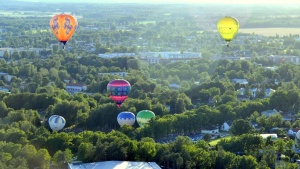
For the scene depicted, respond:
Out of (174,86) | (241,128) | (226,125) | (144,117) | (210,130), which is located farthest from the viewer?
(174,86)

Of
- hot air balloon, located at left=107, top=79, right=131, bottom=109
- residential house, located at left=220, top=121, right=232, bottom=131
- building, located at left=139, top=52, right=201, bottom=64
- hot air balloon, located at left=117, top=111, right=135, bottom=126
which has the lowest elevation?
building, located at left=139, top=52, right=201, bottom=64

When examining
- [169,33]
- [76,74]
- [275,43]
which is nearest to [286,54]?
[275,43]

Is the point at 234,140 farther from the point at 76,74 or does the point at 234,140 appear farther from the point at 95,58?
the point at 95,58

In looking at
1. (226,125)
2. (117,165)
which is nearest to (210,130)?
(226,125)

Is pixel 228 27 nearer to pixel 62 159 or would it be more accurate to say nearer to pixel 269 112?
pixel 269 112

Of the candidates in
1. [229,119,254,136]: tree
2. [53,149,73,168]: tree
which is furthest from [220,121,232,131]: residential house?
[53,149,73,168]: tree

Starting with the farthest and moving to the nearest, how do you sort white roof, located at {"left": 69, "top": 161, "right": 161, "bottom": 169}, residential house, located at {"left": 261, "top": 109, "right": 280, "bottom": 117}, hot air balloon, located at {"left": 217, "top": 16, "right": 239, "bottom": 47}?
hot air balloon, located at {"left": 217, "top": 16, "right": 239, "bottom": 47}
residential house, located at {"left": 261, "top": 109, "right": 280, "bottom": 117}
white roof, located at {"left": 69, "top": 161, "right": 161, "bottom": 169}

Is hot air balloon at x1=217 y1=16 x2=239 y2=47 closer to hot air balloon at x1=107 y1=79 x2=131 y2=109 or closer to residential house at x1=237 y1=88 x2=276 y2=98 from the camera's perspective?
residential house at x1=237 y1=88 x2=276 y2=98

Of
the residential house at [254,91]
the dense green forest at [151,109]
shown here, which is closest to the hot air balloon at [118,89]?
the dense green forest at [151,109]
